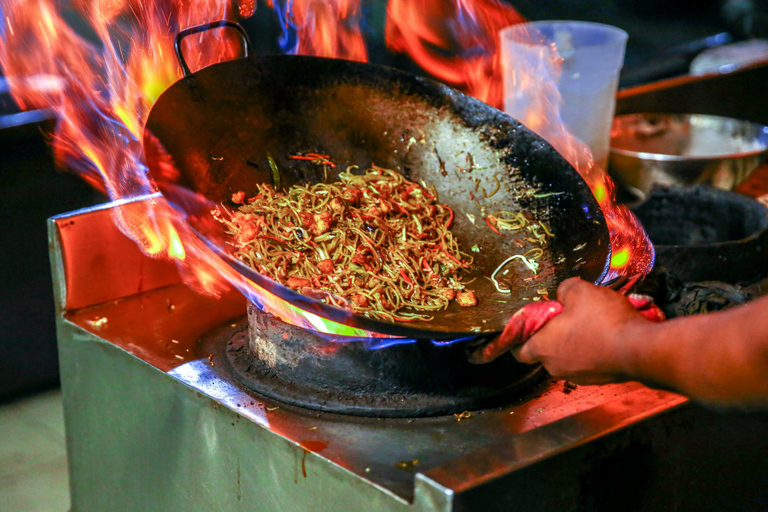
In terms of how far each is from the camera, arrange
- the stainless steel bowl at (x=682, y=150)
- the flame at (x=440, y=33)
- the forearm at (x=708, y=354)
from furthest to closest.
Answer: the flame at (x=440, y=33) → the stainless steel bowl at (x=682, y=150) → the forearm at (x=708, y=354)

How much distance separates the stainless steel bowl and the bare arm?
1729 mm

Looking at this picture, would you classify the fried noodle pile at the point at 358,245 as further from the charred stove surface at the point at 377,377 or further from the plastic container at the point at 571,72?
the plastic container at the point at 571,72

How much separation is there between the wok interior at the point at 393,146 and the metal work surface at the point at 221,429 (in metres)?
0.29

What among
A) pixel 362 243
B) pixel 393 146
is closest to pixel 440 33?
pixel 393 146

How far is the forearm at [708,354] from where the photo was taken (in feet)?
3.64

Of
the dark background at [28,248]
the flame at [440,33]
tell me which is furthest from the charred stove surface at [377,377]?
the flame at [440,33]

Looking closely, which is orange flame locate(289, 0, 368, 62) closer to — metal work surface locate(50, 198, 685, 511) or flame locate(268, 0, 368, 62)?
flame locate(268, 0, 368, 62)

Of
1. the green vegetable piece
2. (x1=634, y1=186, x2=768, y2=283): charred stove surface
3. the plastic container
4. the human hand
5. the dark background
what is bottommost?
the dark background

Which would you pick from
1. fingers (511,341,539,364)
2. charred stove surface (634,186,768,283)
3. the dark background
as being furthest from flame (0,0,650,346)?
fingers (511,341,539,364)

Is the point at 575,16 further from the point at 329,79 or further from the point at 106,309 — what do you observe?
the point at 106,309

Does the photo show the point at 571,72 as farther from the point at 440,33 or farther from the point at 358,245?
the point at 440,33

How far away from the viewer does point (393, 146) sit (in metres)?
2.25

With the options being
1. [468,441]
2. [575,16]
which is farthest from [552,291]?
[575,16]

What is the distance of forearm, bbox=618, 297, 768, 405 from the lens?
1.11 m
